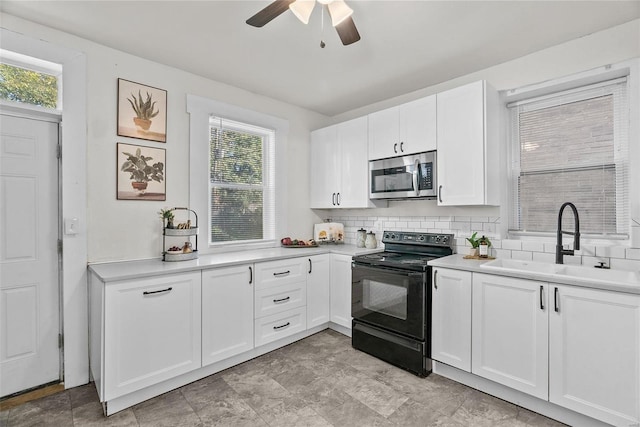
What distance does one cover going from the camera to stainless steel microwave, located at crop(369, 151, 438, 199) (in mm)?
2852

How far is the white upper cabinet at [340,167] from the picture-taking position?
11.2 feet

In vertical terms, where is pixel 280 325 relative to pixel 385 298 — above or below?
below

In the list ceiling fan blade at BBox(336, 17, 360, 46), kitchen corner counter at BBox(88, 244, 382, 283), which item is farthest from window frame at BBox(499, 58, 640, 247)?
ceiling fan blade at BBox(336, 17, 360, 46)

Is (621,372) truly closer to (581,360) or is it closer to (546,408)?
(581,360)

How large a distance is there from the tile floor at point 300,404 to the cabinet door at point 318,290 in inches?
25.2

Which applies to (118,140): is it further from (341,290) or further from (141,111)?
(341,290)

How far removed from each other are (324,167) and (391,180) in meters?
0.99

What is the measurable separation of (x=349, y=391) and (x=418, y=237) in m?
1.59

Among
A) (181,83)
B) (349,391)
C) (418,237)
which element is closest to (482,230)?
(418,237)

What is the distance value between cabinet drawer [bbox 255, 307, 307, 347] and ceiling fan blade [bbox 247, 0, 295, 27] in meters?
2.26

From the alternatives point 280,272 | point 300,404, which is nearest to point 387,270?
point 280,272

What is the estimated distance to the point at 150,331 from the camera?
2.13 m

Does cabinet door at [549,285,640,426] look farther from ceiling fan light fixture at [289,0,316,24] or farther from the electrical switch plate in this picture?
the electrical switch plate

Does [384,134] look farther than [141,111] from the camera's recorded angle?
Yes
